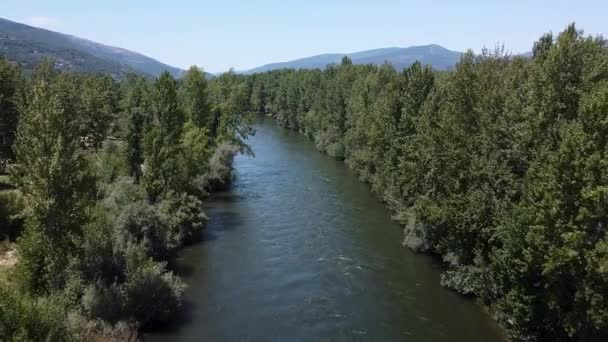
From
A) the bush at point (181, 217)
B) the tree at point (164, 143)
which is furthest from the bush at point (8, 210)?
the bush at point (181, 217)

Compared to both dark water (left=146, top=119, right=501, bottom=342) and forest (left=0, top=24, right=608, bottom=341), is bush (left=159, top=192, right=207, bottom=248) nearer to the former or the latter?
forest (left=0, top=24, right=608, bottom=341)

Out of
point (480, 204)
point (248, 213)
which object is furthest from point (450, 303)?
point (248, 213)

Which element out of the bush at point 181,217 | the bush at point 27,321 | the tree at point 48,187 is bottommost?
the bush at point 181,217

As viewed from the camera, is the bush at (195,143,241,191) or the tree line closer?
the tree line

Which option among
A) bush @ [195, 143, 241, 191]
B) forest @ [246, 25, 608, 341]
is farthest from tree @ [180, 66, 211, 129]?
forest @ [246, 25, 608, 341]

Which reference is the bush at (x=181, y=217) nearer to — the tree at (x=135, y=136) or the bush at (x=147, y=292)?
the tree at (x=135, y=136)

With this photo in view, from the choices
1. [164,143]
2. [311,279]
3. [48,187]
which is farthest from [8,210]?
[311,279]
